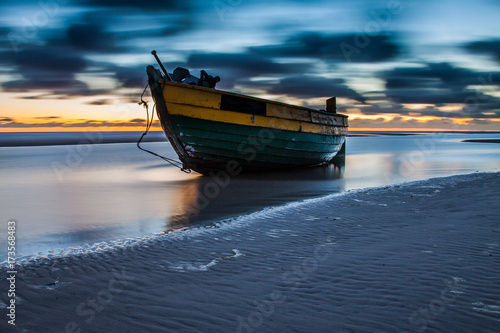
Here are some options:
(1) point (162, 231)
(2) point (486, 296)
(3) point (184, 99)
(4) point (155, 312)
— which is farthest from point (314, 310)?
(3) point (184, 99)

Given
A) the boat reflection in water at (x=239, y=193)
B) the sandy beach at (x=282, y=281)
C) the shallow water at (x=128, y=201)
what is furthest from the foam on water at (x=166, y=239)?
the boat reflection in water at (x=239, y=193)

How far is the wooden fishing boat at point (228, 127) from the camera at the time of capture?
10.0m

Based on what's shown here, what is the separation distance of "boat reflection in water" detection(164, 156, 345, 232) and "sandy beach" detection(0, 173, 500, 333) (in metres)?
1.28

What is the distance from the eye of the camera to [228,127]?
10.6 m

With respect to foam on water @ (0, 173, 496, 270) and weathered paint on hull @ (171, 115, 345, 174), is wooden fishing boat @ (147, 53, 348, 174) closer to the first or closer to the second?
weathered paint on hull @ (171, 115, 345, 174)

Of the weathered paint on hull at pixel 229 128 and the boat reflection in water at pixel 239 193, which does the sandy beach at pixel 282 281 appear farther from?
the weathered paint on hull at pixel 229 128

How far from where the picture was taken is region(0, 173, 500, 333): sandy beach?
2553mm

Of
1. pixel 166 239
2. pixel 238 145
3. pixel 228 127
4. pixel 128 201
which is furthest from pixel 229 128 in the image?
pixel 166 239

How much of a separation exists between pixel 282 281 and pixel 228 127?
7.80 meters

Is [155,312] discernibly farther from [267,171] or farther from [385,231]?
[267,171]

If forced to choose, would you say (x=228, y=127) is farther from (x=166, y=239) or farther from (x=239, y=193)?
(x=166, y=239)

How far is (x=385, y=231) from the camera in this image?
4.91m

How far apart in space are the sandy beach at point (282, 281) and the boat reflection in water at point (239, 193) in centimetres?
128

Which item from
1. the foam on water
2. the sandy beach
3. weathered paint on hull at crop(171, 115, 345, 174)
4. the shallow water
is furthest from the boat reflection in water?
the sandy beach
